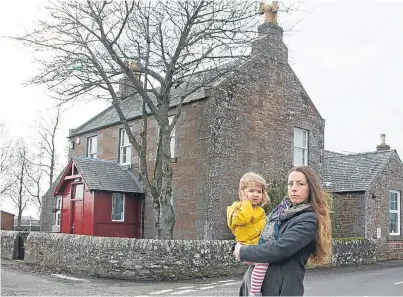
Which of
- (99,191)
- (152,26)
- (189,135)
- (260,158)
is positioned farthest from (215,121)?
(99,191)

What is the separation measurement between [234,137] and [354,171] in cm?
803

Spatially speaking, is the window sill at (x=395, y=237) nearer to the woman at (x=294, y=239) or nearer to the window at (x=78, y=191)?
the window at (x=78, y=191)

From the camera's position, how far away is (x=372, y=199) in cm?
2255

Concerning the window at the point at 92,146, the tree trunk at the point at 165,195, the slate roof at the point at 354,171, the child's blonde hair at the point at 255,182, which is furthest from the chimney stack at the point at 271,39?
the child's blonde hair at the point at 255,182

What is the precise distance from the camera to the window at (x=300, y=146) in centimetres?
2305

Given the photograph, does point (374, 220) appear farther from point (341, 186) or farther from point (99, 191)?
point (99, 191)

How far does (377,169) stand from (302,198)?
69.8 ft

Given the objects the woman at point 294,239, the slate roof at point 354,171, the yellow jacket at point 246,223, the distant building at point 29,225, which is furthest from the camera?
the distant building at point 29,225

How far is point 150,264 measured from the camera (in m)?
14.2

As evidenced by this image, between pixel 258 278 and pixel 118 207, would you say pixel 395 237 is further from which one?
pixel 258 278

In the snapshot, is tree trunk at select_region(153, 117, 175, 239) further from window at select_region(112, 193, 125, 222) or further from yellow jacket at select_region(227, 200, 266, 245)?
yellow jacket at select_region(227, 200, 266, 245)

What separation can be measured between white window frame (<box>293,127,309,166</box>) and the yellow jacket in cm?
1898

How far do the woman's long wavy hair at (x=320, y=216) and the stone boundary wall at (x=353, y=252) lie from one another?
16003 mm

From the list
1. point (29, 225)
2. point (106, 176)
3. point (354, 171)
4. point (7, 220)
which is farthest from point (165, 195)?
point (29, 225)
